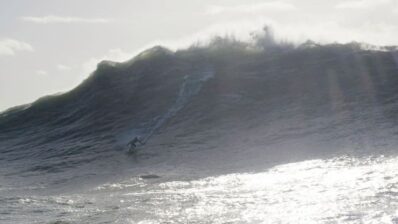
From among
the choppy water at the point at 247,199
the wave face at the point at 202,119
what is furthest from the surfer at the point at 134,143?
the choppy water at the point at 247,199

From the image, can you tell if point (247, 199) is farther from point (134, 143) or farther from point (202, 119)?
point (202, 119)

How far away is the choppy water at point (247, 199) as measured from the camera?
19.6 feet

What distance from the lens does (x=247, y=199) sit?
23.1 feet

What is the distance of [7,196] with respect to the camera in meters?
8.91

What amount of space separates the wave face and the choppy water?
195 millimetres

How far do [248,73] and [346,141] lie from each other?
21.8 ft

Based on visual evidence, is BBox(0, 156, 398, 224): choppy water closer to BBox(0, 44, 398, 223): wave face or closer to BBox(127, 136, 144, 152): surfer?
BBox(0, 44, 398, 223): wave face

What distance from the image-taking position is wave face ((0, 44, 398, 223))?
1031 centimetres

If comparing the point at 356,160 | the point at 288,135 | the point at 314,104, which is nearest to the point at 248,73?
the point at 314,104

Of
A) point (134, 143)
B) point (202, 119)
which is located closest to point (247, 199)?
point (134, 143)

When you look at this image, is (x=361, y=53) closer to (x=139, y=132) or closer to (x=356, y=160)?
(x=139, y=132)

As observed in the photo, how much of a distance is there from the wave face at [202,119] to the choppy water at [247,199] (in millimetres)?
195

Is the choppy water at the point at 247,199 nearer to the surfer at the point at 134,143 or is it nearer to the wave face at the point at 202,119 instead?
the wave face at the point at 202,119

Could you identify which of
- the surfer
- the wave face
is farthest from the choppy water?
the surfer
